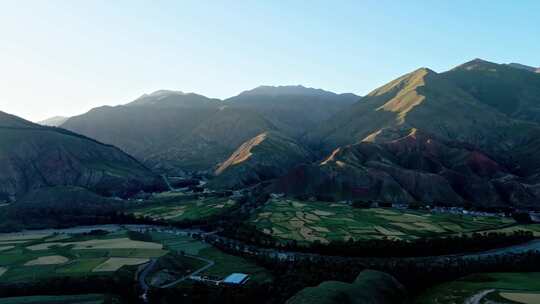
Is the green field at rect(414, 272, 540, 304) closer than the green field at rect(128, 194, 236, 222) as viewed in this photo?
Yes

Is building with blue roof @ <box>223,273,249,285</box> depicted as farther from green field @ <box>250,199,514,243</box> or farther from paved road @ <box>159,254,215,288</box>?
green field @ <box>250,199,514,243</box>

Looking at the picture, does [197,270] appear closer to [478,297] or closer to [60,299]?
[60,299]

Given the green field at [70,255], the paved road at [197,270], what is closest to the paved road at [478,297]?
the paved road at [197,270]

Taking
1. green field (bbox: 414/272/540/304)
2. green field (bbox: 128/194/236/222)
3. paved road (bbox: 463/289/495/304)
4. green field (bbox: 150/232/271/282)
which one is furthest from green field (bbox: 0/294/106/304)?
green field (bbox: 128/194/236/222)

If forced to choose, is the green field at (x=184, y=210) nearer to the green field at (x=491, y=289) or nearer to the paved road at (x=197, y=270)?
the paved road at (x=197, y=270)

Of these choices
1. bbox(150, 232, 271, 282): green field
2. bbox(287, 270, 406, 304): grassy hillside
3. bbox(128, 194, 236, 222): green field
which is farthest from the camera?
bbox(128, 194, 236, 222): green field

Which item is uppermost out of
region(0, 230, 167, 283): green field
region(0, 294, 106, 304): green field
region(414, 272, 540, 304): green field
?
region(0, 230, 167, 283): green field

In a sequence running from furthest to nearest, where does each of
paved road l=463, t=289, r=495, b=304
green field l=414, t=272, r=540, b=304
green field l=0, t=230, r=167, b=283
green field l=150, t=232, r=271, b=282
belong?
1. green field l=0, t=230, r=167, b=283
2. green field l=150, t=232, r=271, b=282
3. green field l=414, t=272, r=540, b=304
4. paved road l=463, t=289, r=495, b=304

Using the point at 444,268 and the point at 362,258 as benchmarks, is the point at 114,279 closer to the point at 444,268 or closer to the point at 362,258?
the point at 362,258
